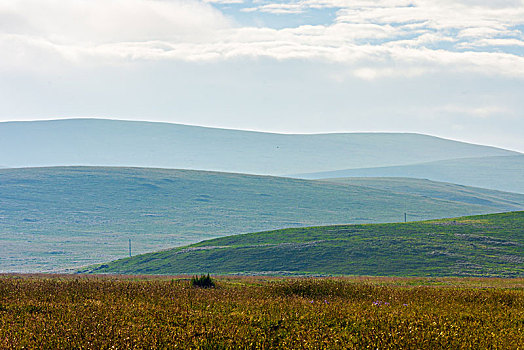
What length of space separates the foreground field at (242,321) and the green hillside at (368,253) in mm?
38807

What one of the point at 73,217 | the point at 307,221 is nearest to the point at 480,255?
the point at 307,221

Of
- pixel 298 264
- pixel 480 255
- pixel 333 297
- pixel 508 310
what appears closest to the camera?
pixel 508 310

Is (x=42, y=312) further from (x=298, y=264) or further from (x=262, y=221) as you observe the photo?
(x=262, y=221)

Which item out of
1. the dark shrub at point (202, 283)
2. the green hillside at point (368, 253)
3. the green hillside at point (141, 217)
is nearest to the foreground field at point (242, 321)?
the dark shrub at point (202, 283)

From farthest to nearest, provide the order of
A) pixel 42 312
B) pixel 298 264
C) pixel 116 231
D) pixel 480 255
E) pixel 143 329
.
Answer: pixel 116 231, pixel 298 264, pixel 480 255, pixel 42 312, pixel 143 329

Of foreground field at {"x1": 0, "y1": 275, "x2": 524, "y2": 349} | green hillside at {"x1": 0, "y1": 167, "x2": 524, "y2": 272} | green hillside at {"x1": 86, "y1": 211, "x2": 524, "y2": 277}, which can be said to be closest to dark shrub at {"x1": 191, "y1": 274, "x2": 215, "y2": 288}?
foreground field at {"x1": 0, "y1": 275, "x2": 524, "y2": 349}

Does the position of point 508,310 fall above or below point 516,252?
above

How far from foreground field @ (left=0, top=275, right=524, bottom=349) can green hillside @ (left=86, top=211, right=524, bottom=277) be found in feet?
127

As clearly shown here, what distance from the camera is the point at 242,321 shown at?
1055 cm

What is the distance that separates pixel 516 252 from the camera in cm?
5991

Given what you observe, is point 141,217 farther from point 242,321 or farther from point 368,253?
point 242,321

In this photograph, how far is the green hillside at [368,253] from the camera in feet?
189

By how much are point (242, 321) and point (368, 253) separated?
58.2m

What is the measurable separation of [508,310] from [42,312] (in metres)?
9.43
